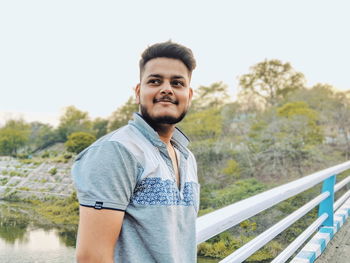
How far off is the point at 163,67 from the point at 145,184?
0.27m

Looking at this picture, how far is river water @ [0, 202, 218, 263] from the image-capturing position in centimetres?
1534

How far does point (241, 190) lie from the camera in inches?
683

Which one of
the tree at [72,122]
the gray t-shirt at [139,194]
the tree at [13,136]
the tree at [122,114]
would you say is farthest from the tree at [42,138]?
the gray t-shirt at [139,194]

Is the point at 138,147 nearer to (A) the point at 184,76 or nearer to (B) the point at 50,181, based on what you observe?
(A) the point at 184,76

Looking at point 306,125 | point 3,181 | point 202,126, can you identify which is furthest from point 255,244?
point 3,181

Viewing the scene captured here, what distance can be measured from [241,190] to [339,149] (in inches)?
337

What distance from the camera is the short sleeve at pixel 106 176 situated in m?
0.57

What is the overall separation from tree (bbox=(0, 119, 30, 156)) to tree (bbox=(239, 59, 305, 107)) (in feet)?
91.5

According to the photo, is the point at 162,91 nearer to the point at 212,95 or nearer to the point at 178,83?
the point at 178,83

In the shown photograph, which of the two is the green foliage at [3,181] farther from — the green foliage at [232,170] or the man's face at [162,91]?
the man's face at [162,91]

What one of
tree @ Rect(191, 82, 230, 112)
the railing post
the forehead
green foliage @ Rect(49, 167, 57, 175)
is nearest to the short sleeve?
the forehead

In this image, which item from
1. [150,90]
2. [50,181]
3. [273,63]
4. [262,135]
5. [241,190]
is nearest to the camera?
[150,90]

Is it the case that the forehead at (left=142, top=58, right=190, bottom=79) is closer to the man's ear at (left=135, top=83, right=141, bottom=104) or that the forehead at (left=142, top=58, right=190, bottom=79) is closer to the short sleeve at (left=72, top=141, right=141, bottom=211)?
the man's ear at (left=135, top=83, right=141, bottom=104)

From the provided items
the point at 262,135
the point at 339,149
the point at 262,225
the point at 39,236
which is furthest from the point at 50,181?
the point at 262,225
